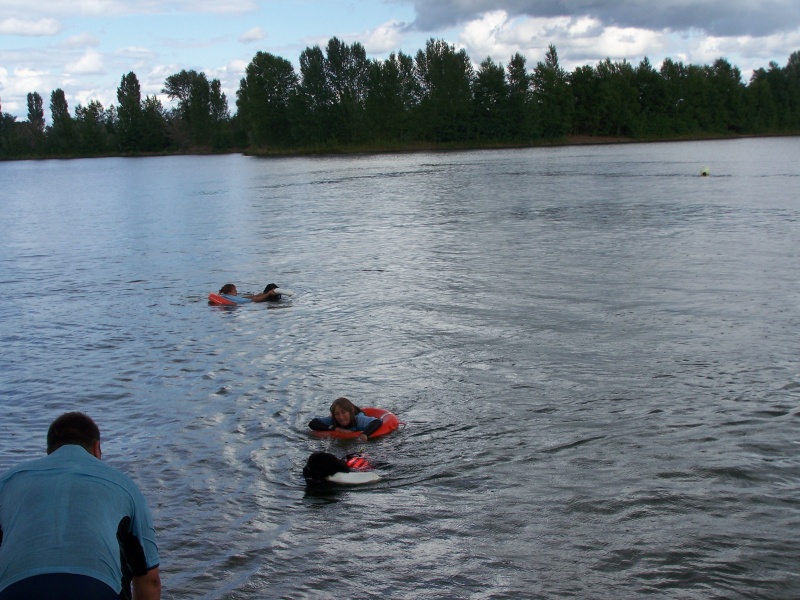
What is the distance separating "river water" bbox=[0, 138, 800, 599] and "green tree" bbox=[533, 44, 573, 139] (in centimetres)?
11448

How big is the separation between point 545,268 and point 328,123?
119660 mm

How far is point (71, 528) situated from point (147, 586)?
77 cm

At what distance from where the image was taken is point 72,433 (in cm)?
434

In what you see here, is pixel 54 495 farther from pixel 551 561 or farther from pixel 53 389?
pixel 53 389

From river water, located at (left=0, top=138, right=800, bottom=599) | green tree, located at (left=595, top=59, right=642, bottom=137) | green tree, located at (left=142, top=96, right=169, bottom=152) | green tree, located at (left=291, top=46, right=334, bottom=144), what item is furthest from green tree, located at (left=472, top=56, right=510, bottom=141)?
river water, located at (left=0, top=138, right=800, bottom=599)

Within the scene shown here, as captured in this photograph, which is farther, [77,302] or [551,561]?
[77,302]

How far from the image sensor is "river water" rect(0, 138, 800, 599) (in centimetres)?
731

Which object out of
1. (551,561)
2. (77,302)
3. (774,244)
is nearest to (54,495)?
(551,561)

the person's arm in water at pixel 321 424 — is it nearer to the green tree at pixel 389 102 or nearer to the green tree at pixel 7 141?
the green tree at pixel 389 102

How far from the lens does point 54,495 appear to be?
12.9 feet

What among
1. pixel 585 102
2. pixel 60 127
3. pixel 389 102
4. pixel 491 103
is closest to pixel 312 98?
pixel 389 102

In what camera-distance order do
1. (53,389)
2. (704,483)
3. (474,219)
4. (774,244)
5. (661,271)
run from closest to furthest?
1. (704,483)
2. (53,389)
3. (661,271)
4. (774,244)
5. (474,219)

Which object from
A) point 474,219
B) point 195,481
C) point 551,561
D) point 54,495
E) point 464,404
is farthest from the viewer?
point 474,219

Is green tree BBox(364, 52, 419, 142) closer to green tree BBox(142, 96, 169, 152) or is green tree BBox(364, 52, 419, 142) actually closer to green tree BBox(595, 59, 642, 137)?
green tree BBox(595, 59, 642, 137)
